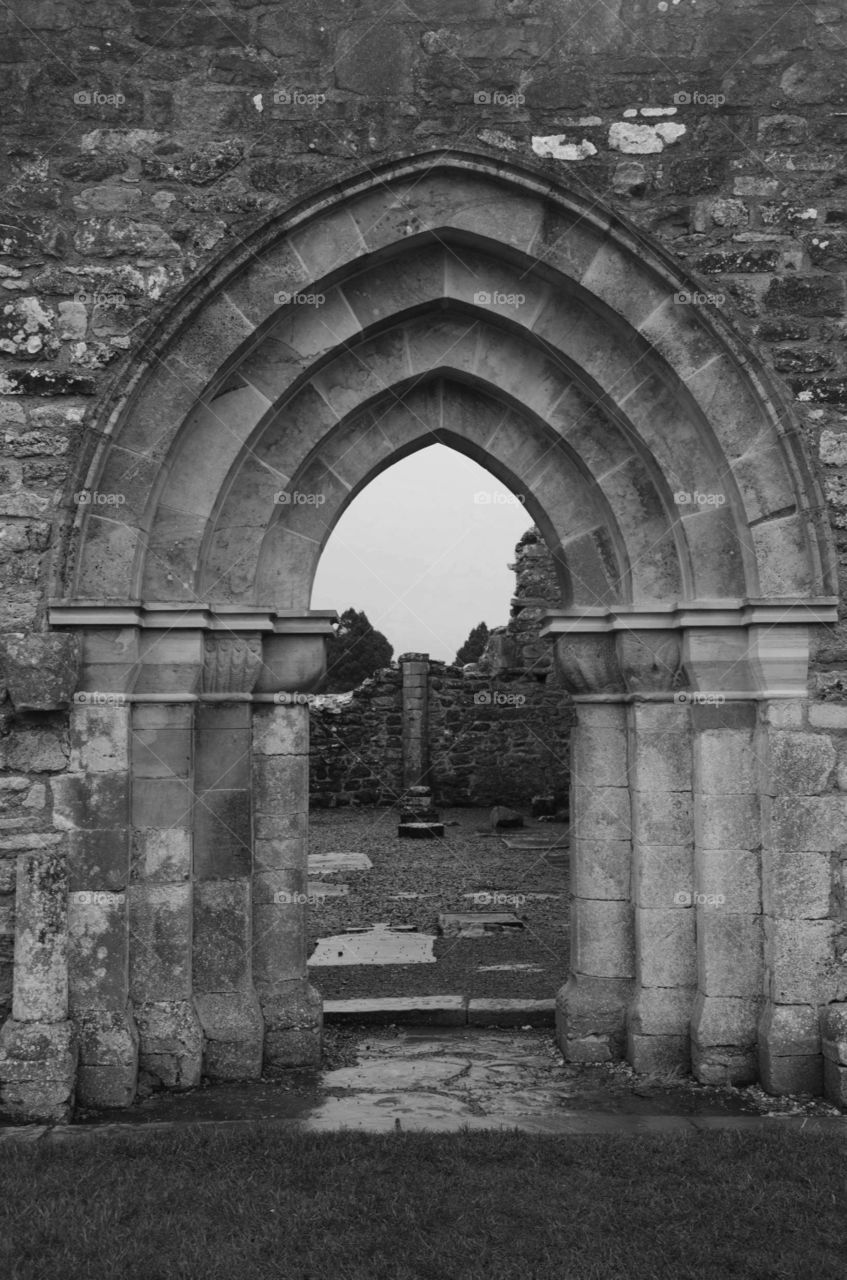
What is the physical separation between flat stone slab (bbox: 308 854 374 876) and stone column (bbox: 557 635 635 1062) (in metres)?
6.29

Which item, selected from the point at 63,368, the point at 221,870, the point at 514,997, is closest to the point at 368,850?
the point at 514,997

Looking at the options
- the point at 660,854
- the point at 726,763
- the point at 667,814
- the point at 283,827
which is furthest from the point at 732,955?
the point at 283,827

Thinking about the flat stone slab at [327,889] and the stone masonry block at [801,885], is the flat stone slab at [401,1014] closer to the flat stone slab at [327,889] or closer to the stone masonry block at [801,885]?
the stone masonry block at [801,885]

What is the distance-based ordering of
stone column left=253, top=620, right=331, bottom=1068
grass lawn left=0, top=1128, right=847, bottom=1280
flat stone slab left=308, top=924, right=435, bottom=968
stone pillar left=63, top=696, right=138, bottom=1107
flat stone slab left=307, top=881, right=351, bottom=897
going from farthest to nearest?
flat stone slab left=307, top=881, right=351, bottom=897 → flat stone slab left=308, top=924, right=435, bottom=968 → stone column left=253, top=620, right=331, bottom=1068 → stone pillar left=63, top=696, right=138, bottom=1107 → grass lawn left=0, top=1128, right=847, bottom=1280

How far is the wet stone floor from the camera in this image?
15.2 ft

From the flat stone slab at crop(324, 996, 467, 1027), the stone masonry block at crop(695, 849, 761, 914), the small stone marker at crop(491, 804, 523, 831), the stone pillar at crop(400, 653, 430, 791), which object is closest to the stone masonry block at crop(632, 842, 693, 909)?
the stone masonry block at crop(695, 849, 761, 914)

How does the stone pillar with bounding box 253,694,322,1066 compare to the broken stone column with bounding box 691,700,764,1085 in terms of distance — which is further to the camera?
the stone pillar with bounding box 253,694,322,1066

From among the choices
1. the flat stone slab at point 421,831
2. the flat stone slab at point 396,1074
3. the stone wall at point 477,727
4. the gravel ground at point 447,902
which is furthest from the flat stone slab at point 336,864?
the flat stone slab at point 396,1074

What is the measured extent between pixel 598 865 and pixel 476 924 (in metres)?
3.65

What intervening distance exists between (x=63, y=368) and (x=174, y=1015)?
2.80 m

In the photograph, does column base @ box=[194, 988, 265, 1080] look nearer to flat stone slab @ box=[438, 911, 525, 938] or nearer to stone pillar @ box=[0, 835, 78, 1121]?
stone pillar @ box=[0, 835, 78, 1121]

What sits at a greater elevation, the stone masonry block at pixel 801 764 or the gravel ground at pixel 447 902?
the stone masonry block at pixel 801 764

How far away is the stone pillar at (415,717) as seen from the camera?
17.2m

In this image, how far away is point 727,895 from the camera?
5156 millimetres
